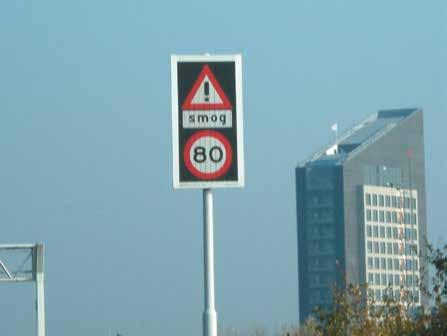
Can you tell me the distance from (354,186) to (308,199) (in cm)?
620

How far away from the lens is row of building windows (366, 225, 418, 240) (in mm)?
178250

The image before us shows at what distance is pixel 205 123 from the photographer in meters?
13.1

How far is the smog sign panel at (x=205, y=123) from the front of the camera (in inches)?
516

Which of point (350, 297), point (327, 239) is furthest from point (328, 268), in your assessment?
point (350, 297)

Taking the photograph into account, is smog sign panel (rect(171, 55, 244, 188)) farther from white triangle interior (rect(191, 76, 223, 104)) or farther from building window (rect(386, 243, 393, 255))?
building window (rect(386, 243, 393, 255))

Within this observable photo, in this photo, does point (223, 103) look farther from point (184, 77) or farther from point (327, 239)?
point (327, 239)

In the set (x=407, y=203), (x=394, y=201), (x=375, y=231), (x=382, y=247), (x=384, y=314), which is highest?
(x=407, y=203)

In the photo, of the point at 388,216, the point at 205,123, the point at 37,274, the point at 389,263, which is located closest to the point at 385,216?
the point at 388,216

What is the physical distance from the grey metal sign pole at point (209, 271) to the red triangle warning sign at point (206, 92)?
0.72 metres

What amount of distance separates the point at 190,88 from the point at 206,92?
0.14 metres

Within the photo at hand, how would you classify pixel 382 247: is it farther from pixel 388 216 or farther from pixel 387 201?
pixel 387 201

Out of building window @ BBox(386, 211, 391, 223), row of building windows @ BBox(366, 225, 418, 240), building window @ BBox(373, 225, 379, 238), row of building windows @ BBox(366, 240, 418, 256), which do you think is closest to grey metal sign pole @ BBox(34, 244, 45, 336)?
row of building windows @ BBox(366, 240, 418, 256)

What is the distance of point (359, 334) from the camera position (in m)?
23.6

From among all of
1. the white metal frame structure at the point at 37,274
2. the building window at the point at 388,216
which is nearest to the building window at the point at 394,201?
the building window at the point at 388,216
